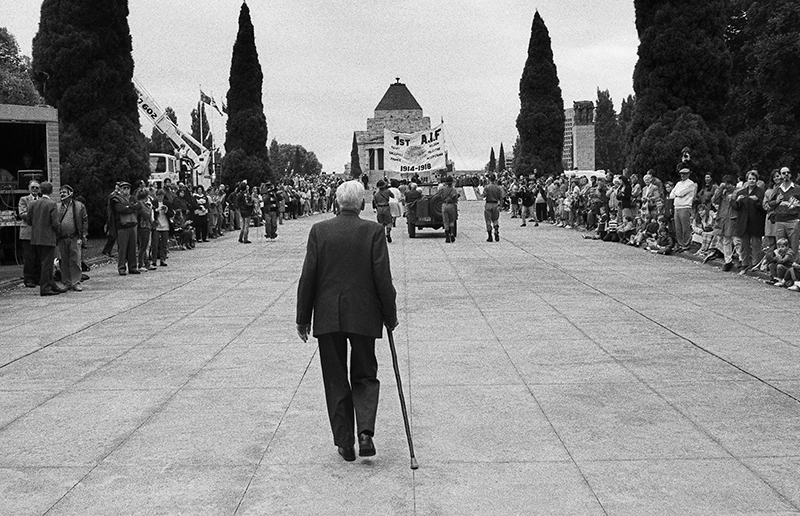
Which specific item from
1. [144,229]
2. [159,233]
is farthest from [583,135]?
[144,229]

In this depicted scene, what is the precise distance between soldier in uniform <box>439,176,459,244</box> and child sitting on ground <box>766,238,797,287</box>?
10.9 m

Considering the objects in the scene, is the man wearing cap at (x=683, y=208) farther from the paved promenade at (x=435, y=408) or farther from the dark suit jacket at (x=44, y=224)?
the dark suit jacket at (x=44, y=224)

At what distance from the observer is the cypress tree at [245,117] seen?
1866 inches

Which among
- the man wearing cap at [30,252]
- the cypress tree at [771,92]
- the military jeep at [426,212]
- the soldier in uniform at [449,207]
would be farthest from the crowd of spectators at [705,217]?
the man wearing cap at [30,252]

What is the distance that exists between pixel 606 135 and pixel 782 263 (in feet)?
296

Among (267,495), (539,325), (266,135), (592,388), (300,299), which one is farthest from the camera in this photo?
(266,135)

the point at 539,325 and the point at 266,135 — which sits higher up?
the point at 266,135

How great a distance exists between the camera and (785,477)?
17.0 ft

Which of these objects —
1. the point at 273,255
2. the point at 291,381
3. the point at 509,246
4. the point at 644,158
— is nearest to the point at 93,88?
the point at 273,255

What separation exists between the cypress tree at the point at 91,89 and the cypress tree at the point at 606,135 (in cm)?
7204

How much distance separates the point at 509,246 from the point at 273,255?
6.10 metres

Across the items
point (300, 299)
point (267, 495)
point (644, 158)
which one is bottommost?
point (267, 495)

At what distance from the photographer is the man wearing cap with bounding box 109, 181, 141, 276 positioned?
17.4 meters

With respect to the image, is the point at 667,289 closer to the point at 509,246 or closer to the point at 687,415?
the point at 687,415
